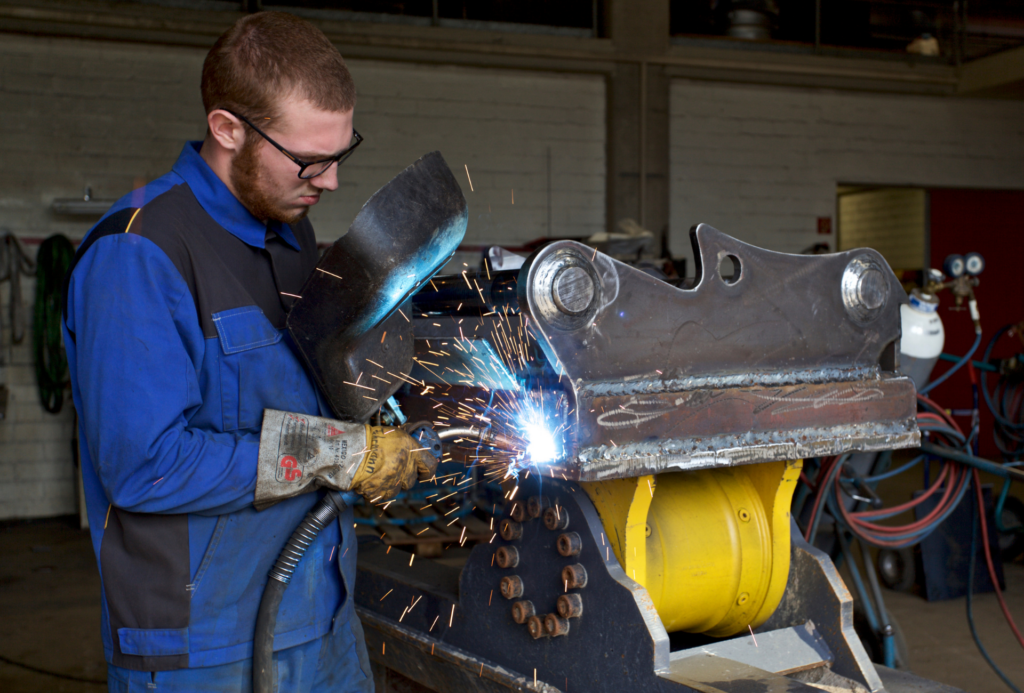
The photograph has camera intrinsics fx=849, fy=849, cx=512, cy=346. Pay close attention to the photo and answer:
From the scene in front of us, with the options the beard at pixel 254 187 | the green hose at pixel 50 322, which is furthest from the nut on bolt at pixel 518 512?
the green hose at pixel 50 322

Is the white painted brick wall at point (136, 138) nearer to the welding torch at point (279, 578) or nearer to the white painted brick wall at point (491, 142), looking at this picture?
the white painted brick wall at point (491, 142)

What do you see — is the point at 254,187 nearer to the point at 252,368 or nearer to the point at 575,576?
the point at 252,368

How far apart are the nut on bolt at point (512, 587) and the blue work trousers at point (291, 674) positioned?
13.1 inches

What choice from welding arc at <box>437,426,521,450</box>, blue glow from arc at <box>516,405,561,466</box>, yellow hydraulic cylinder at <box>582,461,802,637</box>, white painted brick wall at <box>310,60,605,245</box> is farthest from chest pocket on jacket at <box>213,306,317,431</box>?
white painted brick wall at <box>310,60,605,245</box>

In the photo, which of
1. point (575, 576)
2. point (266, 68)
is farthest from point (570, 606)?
point (266, 68)

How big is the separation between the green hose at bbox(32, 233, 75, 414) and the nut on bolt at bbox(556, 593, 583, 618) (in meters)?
5.76

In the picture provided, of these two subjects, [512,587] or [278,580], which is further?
[512,587]

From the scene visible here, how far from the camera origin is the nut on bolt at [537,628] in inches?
71.3

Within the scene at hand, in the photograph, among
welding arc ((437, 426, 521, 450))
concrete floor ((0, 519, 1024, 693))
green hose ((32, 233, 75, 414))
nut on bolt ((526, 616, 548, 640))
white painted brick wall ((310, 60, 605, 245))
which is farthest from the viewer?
white painted brick wall ((310, 60, 605, 245))

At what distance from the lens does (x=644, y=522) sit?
71.2 inches

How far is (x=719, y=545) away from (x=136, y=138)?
608 cm

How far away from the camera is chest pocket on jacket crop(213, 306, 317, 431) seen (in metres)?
1.44

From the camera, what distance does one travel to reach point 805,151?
8312mm

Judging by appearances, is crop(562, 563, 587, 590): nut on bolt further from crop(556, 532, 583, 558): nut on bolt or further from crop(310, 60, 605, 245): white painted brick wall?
crop(310, 60, 605, 245): white painted brick wall
